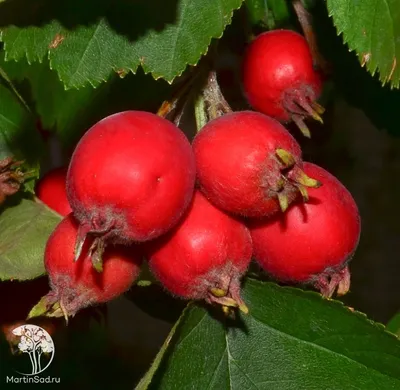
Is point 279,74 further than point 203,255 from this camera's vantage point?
Yes

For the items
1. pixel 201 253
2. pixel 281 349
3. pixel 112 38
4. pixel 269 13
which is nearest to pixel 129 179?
pixel 201 253

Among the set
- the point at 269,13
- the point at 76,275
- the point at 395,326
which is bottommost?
the point at 395,326

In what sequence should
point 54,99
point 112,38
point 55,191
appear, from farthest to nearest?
point 54,99
point 55,191
point 112,38

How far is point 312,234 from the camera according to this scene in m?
0.79

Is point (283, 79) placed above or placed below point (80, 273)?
above

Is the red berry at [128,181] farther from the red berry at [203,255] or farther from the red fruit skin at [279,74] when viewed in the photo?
the red fruit skin at [279,74]

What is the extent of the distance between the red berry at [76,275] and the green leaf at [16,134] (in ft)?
0.77

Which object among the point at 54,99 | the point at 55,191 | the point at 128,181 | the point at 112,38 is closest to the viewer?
the point at 128,181

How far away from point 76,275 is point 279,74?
347 mm

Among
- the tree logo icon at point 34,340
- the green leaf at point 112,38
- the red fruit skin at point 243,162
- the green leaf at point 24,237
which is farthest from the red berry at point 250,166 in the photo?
the tree logo icon at point 34,340

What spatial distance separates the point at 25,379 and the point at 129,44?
666 millimetres

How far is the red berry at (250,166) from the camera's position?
74 cm

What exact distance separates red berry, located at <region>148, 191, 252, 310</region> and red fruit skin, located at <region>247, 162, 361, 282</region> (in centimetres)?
3

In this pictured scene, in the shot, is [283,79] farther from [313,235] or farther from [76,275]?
[76,275]
